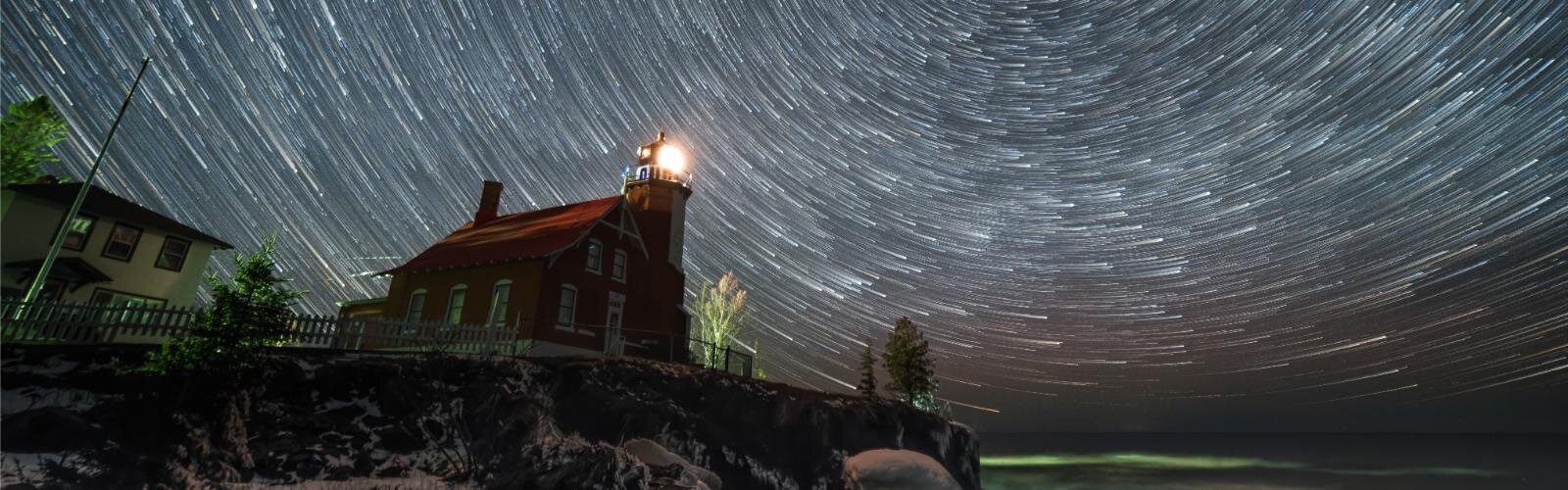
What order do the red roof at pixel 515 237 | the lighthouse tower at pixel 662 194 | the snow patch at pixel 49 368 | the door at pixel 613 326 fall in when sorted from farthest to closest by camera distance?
1. the lighthouse tower at pixel 662 194
2. the door at pixel 613 326
3. the red roof at pixel 515 237
4. the snow patch at pixel 49 368

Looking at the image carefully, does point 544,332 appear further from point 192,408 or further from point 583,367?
point 192,408

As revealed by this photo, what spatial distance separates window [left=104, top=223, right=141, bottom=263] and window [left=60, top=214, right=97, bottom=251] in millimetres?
572

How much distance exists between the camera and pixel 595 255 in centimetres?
2803

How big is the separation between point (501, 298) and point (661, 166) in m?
13.8

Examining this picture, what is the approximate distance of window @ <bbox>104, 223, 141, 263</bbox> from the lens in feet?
80.4

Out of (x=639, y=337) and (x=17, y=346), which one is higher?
(x=639, y=337)

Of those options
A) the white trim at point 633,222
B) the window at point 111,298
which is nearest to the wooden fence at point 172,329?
the window at point 111,298

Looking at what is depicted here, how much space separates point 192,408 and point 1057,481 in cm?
8031

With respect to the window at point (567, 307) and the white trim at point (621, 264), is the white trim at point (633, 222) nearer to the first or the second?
the white trim at point (621, 264)

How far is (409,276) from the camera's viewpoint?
28656mm

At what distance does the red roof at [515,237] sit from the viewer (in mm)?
26094

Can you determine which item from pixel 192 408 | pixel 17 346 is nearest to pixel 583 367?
pixel 192 408

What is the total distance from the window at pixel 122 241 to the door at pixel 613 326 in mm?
17852

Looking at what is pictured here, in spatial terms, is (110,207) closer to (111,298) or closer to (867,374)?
(111,298)
